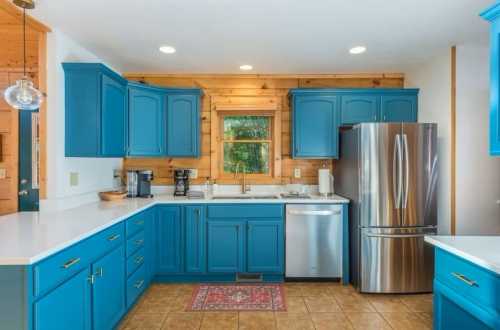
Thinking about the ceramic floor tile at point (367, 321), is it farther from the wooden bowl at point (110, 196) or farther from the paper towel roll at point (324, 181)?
the wooden bowl at point (110, 196)

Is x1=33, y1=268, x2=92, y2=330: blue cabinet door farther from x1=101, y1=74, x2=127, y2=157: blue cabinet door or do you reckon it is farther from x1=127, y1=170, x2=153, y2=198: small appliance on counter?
x1=127, y1=170, x2=153, y2=198: small appliance on counter

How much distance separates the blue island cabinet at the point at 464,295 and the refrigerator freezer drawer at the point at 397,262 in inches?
46.3

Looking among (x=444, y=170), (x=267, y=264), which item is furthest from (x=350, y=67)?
(x=267, y=264)

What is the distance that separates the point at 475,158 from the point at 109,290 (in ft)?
11.3

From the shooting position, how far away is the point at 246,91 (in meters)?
3.90

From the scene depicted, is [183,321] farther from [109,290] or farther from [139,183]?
[139,183]

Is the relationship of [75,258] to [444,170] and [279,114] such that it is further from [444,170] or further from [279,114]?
[444,170]

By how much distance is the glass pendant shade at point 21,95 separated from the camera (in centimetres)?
196

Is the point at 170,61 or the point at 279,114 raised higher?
the point at 170,61

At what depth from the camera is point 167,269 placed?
3301mm

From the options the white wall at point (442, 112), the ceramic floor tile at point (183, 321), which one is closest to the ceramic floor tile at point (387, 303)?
the white wall at point (442, 112)

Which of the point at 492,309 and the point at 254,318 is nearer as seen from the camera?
the point at 492,309

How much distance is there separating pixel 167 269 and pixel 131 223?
928 mm

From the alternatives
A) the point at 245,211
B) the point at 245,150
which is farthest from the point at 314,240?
the point at 245,150
